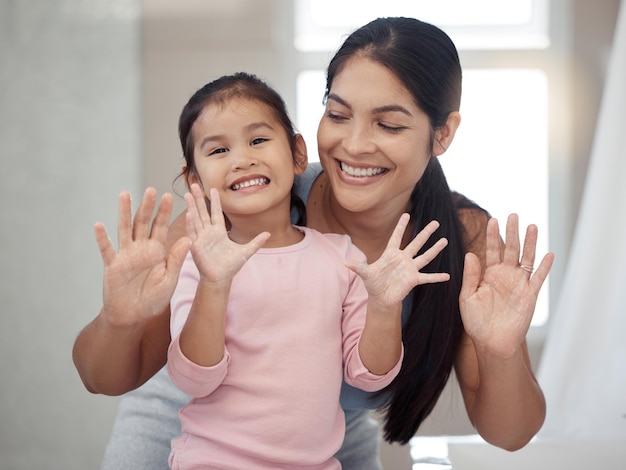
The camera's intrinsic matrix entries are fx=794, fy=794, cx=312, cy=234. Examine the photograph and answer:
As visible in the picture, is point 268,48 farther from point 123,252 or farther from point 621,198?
point 123,252

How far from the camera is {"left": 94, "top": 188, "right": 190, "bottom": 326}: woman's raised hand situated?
3.75 feet

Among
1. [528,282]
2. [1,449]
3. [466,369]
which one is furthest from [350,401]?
[1,449]

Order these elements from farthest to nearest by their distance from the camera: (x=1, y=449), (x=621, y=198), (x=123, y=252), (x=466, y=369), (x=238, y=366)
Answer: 1. (x=1, y=449)
2. (x=621, y=198)
3. (x=466, y=369)
4. (x=238, y=366)
5. (x=123, y=252)

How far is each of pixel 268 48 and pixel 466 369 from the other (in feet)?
7.57

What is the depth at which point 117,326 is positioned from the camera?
1223mm

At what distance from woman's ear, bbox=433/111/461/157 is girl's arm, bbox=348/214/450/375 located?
37 cm

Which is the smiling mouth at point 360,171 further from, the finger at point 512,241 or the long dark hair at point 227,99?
the finger at point 512,241

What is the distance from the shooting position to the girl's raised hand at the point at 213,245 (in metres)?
1.18

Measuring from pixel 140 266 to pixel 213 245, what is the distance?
11cm

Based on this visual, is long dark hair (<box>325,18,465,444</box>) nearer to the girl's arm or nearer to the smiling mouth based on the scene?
the smiling mouth

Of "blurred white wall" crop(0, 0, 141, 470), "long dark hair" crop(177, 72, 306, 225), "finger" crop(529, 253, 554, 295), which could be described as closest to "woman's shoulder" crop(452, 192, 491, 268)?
"finger" crop(529, 253, 554, 295)

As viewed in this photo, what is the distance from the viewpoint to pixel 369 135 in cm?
149

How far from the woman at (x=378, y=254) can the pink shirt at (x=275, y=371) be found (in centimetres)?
14

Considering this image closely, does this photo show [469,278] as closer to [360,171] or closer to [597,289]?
[360,171]
